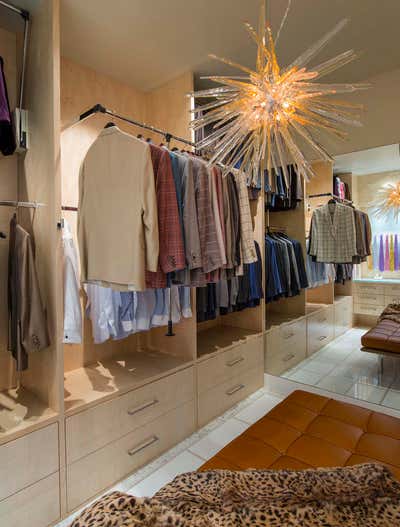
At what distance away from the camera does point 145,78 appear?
7.79 feet

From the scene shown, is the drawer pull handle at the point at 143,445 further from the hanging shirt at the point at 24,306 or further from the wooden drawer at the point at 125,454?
the hanging shirt at the point at 24,306

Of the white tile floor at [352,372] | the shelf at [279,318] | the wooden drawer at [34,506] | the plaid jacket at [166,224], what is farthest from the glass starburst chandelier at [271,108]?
the shelf at [279,318]

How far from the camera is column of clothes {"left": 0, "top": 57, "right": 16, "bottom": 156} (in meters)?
1.52

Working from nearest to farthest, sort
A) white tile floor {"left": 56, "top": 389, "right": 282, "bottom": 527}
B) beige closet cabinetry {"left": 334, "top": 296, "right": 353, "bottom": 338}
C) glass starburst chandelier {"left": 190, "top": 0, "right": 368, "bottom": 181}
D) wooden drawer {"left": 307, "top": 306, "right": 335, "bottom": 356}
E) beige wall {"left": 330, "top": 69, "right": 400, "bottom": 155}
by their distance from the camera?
glass starburst chandelier {"left": 190, "top": 0, "right": 368, "bottom": 181}, white tile floor {"left": 56, "top": 389, "right": 282, "bottom": 527}, beige wall {"left": 330, "top": 69, "right": 400, "bottom": 155}, beige closet cabinetry {"left": 334, "top": 296, "right": 353, "bottom": 338}, wooden drawer {"left": 307, "top": 306, "right": 335, "bottom": 356}

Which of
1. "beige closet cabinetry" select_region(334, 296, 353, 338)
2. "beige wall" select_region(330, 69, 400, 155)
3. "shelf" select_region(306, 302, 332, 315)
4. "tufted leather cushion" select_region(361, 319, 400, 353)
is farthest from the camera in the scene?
"shelf" select_region(306, 302, 332, 315)

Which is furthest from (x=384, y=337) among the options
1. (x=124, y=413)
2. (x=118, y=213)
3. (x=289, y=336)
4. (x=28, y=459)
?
(x=28, y=459)

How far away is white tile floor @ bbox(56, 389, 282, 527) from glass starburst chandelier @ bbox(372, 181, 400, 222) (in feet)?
5.79

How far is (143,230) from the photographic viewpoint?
1522 mm

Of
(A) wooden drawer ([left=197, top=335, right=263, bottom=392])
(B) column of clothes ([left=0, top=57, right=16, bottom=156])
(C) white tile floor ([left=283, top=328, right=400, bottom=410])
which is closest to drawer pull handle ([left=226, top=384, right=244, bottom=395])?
(A) wooden drawer ([left=197, top=335, right=263, bottom=392])

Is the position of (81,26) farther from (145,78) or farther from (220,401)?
(220,401)

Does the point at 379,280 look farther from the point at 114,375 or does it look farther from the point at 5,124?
the point at 5,124

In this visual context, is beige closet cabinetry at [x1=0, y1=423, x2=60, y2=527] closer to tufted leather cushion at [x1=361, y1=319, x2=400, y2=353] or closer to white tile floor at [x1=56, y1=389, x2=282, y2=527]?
white tile floor at [x1=56, y1=389, x2=282, y2=527]

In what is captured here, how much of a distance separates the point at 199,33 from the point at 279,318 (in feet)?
8.14

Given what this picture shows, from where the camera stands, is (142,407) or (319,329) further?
(319,329)
